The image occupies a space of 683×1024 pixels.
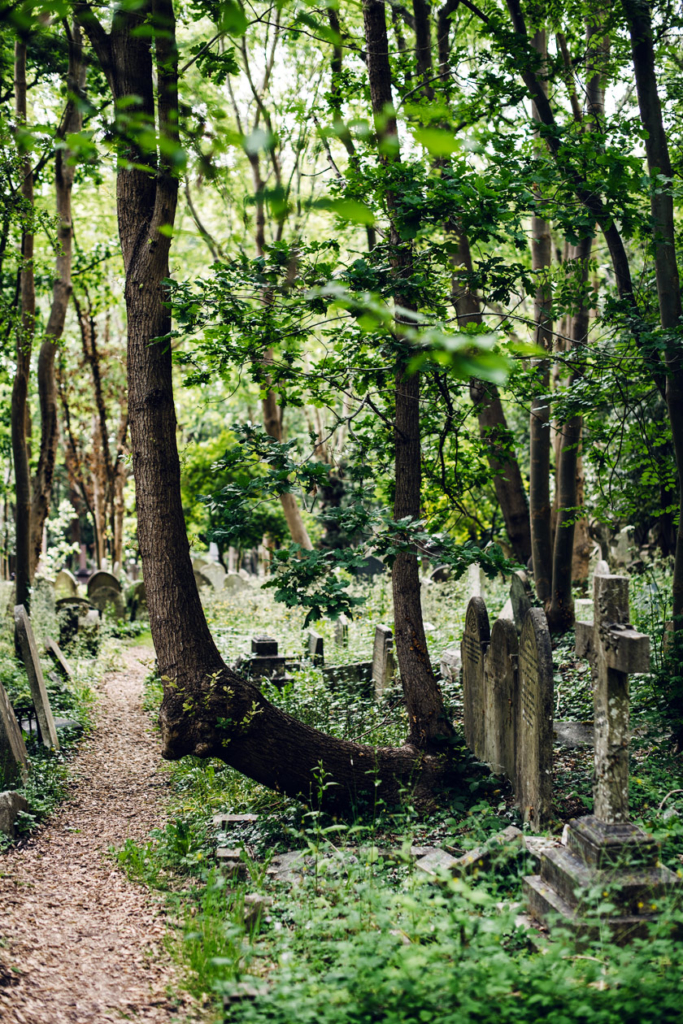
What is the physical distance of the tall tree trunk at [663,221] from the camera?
18.3 ft

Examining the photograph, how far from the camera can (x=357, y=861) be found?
4.10 meters

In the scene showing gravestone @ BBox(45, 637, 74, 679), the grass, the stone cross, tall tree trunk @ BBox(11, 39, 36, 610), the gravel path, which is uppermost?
tall tree trunk @ BBox(11, 39, 36, 610)

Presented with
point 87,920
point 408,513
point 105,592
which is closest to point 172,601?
point 408,513

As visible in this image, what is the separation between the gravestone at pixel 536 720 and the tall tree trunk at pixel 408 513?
34.8 inches

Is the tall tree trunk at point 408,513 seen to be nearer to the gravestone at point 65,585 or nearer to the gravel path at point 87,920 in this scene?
the gravel path at point 87,920

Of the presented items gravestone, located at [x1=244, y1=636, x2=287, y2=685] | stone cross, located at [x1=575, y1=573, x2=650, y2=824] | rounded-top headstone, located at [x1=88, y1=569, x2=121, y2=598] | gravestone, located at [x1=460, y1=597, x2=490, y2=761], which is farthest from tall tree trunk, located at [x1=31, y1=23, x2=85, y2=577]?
stone cross, located at [x1=575, y1=573, x2=650, y2=824]

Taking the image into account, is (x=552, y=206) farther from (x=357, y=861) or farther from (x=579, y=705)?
(x=357, y=861)

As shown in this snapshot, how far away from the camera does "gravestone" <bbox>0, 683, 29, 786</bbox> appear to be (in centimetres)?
607

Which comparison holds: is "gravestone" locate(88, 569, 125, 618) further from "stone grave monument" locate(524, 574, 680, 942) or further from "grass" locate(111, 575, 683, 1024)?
"stone grave monument" locate(524, 574, 680, 942)

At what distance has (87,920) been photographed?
173 inches

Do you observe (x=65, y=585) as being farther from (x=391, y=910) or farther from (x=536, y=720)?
(x=391, y=910)

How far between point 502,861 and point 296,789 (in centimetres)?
201

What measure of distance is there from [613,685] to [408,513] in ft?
7.07

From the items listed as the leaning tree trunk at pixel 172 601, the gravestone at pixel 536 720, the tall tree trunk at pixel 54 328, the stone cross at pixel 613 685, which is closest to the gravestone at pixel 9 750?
the leaning tree trunk at pixel 172 601
